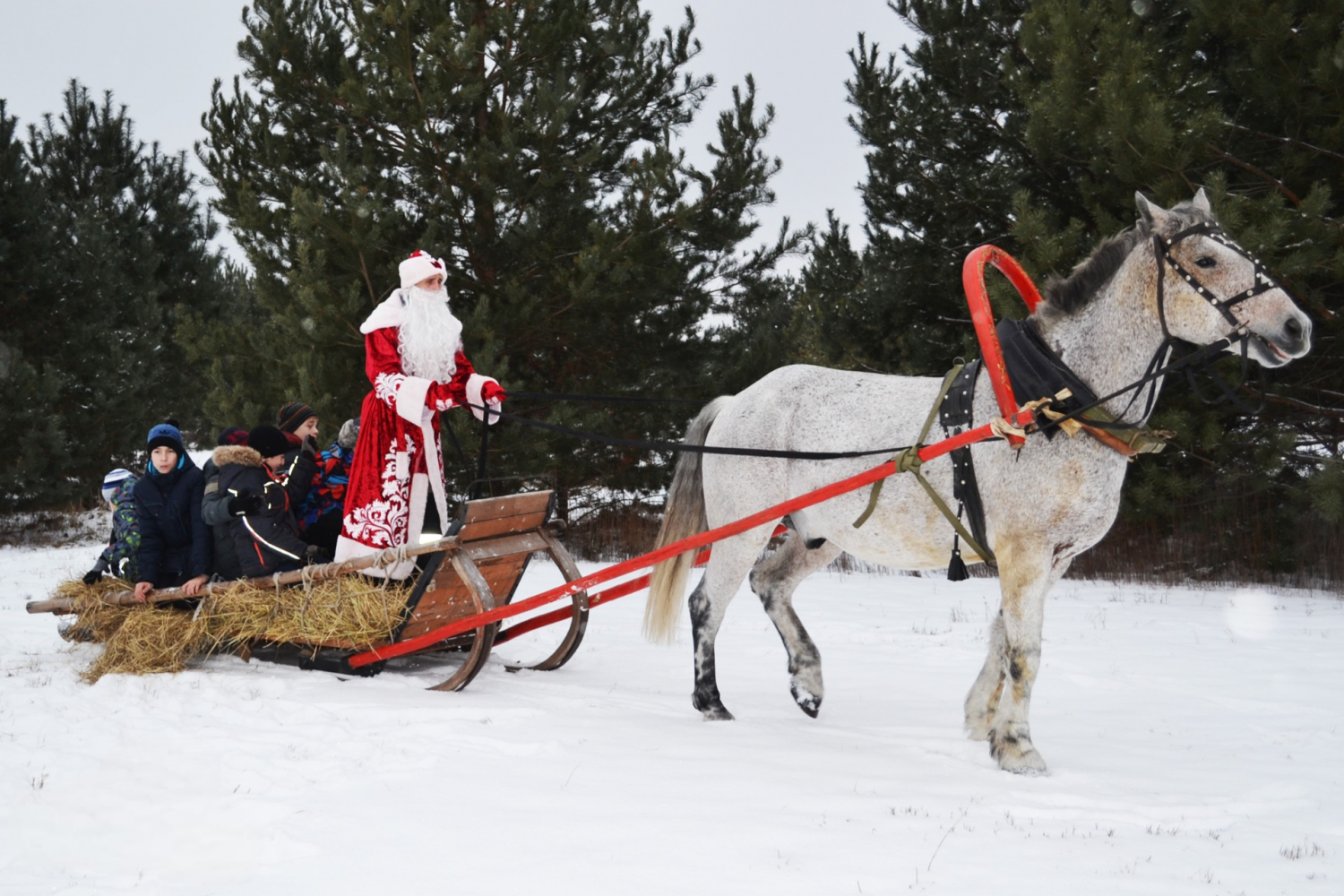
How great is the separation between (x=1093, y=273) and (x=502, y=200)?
7892mm

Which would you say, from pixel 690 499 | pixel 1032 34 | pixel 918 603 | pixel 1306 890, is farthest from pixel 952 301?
pixel 1306 890

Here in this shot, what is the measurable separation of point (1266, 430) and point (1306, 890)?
7088mm

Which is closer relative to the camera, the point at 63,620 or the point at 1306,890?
the point at 1306,890

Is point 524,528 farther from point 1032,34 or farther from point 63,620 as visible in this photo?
point 1032,34

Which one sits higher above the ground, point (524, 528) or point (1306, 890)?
point (524, 528)

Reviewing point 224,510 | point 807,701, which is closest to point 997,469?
point 807,701

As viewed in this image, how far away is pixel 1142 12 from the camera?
9.16 metres

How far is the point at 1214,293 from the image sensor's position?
3693 mm

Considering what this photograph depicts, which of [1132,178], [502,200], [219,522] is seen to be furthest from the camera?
[502,200]

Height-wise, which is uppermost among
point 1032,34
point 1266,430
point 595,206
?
point 1032,34

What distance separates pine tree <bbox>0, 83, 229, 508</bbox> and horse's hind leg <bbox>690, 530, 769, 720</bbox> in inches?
428

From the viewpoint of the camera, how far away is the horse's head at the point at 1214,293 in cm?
358

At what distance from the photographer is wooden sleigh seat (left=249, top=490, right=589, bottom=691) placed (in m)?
5.08

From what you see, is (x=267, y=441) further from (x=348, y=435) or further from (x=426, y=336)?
(x=426, y=336)
